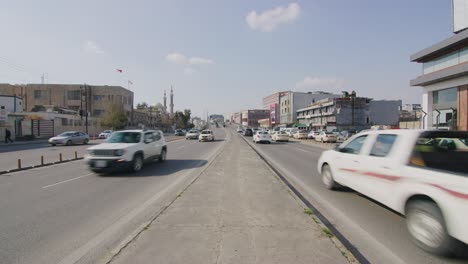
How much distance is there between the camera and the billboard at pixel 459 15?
86.2 ft

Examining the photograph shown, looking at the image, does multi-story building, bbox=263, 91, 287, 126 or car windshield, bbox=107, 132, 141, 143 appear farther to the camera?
multi-story building, bbox=263, 91, 287, 126

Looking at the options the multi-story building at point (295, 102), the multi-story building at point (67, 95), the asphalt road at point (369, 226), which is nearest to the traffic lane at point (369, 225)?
the asphalt road at point (369, 226)

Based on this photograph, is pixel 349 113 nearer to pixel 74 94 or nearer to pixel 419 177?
pixel 74 94

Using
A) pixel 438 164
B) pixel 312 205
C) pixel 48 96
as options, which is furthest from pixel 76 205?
pixel 48 96

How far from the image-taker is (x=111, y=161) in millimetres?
9805

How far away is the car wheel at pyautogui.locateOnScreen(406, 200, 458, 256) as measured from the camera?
11.9 feet

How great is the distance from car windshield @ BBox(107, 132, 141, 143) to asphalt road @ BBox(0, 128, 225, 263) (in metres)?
1.66

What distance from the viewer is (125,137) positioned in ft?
38.3

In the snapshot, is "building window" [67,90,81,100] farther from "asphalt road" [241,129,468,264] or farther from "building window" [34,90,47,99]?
"asphalt road" [241,129,468,264]

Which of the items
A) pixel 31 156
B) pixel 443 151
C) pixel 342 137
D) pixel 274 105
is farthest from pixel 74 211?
pixel 274 105

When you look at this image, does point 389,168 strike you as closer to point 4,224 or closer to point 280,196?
point 280,196

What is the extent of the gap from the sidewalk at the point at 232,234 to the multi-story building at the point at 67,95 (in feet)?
230

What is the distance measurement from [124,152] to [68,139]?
75.7 feet

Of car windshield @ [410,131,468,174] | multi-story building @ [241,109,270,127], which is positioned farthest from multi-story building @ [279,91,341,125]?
car windshield @ [410,131,468,174]
